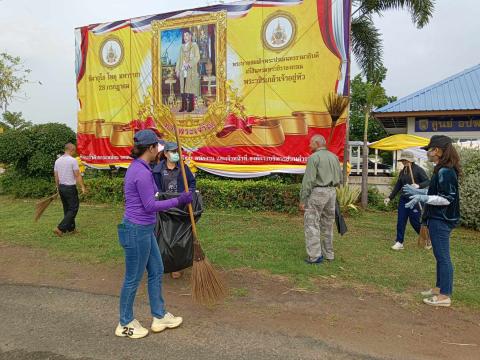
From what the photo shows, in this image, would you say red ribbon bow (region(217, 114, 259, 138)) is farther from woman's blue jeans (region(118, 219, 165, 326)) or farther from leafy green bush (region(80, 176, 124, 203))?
woman's blue jeans (region(118, 219, 165, 326))

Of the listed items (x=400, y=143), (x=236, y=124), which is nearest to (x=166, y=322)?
(x=236, y=124)

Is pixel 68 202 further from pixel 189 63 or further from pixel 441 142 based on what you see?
pixel 441 142

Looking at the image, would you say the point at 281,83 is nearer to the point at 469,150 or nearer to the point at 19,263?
the point at 469,150

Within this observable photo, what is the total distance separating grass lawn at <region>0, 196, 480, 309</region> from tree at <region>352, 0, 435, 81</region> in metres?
6.14

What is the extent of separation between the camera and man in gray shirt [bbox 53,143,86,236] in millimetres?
7434

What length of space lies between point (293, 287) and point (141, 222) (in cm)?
219

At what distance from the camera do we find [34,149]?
1340cm

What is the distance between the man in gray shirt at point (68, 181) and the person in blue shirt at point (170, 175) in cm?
312

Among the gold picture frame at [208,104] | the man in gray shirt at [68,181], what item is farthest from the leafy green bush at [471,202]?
the man in gray shirt at [68,181]

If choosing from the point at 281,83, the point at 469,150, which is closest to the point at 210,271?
the point at 281,83

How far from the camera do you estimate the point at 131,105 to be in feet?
40.2

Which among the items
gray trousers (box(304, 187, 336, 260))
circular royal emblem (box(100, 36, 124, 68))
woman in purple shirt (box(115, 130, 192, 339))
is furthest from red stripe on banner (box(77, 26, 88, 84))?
woman in purple shirt (box(115, 130, 192, 339))

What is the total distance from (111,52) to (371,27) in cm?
832

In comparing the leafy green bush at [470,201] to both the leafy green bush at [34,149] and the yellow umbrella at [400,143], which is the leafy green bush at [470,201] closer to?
the yellow umbrella at [400,143]
